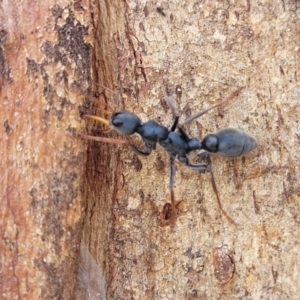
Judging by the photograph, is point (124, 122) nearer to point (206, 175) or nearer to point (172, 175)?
point (172, 175)

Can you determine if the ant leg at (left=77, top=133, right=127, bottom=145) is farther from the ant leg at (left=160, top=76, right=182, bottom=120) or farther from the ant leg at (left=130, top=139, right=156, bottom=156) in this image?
the ant leg at (left=160, top=76, right=182, bottom=120)

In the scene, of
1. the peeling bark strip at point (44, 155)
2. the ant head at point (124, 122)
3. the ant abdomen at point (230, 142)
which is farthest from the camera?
the ant head at point (124, 122)

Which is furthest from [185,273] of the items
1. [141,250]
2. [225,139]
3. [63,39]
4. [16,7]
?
[16,7]

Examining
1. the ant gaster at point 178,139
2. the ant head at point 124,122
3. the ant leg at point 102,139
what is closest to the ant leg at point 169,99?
the ant gaster at point 178,139

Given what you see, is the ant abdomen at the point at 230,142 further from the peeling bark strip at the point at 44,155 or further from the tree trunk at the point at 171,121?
the peeling bark strip at the point at 44,155

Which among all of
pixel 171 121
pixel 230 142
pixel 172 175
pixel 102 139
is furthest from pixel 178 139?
pixel 102 139

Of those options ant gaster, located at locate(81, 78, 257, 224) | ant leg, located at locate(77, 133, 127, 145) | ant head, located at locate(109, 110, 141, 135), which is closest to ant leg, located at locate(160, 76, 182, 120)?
ant gaster, located at locate(81, 78, 257, 224)

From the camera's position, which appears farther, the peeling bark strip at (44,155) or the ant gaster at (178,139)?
the ant gaster at (178,139)
